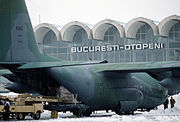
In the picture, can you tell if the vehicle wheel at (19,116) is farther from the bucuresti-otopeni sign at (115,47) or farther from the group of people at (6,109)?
the bucuresti-otopeni sign at (115,47)

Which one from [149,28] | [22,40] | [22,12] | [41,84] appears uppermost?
[149,28]

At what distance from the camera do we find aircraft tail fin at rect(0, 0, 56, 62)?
83.2ft

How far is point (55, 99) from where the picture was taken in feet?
88.1

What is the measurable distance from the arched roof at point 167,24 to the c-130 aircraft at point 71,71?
38.7 m

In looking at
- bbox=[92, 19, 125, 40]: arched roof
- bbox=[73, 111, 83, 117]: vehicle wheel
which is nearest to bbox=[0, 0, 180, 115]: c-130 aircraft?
bbox=[73, 111, 83, 117]: vehicle wheel

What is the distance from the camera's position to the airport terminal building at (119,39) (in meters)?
70.9

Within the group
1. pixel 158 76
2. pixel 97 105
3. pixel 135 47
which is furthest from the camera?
pixel 135 47

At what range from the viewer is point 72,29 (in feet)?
248

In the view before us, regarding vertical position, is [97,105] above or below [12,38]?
below

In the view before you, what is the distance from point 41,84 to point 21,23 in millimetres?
4398

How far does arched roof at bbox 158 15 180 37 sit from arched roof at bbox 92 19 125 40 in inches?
276

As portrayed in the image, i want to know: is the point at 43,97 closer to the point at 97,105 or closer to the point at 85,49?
the point at 97,105

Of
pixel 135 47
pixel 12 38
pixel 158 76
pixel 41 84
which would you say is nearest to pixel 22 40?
pixel 12 38

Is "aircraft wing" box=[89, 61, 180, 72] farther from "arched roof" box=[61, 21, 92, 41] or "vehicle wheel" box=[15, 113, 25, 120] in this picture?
"arched roof" box=[61, 21, 92, 41]
